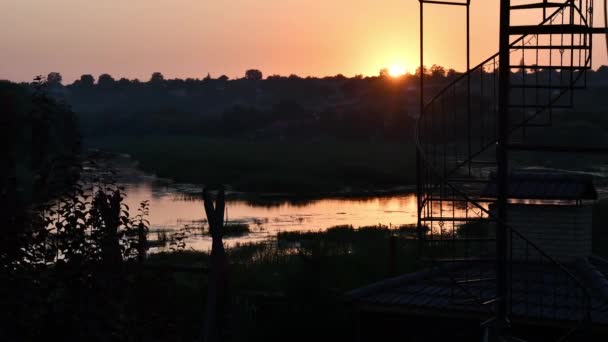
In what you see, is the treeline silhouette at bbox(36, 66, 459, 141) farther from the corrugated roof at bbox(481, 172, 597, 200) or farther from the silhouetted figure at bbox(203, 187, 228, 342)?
the silhouetted figure at bbox(203, 187, 228, 342)

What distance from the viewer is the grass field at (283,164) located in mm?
56013

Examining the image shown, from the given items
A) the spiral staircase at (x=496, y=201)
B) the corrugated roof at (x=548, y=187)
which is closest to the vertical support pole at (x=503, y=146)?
the spiral staircase at (x=496, y=201)

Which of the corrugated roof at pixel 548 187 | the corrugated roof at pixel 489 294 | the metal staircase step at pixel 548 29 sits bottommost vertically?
the corrugated roof at pixel 489 294

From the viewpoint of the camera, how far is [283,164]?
2702 inches

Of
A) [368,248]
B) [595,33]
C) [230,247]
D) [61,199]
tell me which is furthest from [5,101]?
[230,247]

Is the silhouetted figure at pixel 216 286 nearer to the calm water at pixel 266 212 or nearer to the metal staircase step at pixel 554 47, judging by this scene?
the metal staircase step at pixel 554 47

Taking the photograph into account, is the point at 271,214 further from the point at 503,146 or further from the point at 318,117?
the point at 318,117

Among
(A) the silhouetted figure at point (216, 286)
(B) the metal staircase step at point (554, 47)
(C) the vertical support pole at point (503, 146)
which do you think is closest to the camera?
(A) the silhouetted figure at point (216, 286)

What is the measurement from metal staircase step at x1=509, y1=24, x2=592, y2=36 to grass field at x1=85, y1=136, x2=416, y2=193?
42.0m

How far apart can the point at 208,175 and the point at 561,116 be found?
37055 millimetres

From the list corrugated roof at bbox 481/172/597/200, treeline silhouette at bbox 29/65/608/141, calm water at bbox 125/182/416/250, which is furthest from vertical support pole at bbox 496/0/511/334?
treeline silhouette at bbox 29/65/608/141

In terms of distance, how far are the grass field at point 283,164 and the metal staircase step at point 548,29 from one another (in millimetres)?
42013

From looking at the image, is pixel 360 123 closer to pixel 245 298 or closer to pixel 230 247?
pixel 230 247

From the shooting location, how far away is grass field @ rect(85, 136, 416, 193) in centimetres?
5601
